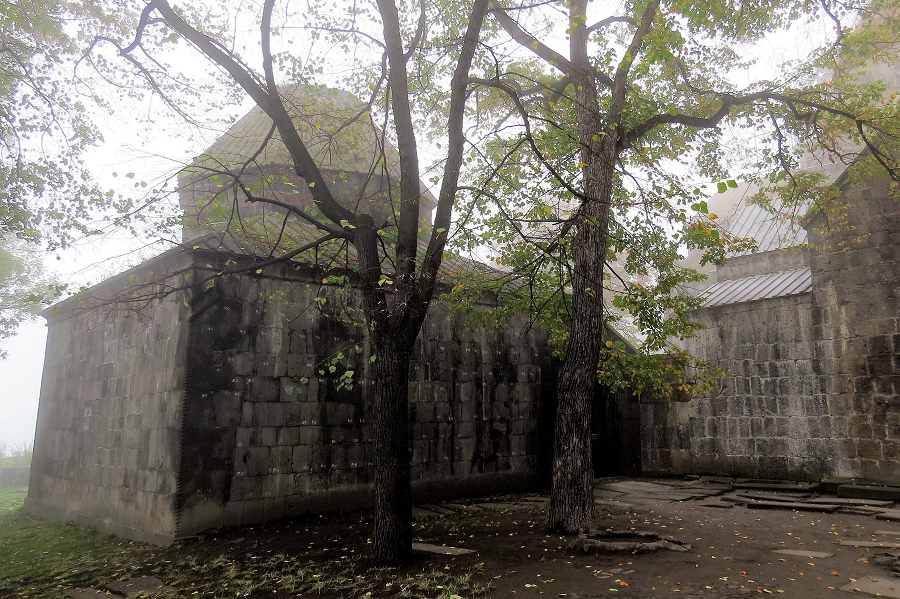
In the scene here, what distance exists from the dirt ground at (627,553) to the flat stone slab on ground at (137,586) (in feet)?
2.73

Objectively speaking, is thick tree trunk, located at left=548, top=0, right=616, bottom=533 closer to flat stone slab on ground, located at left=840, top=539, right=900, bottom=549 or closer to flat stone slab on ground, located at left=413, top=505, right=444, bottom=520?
flat stone slab on ground, located at left=413, top=505, right=444, bottom=520

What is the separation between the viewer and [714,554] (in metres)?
6.38

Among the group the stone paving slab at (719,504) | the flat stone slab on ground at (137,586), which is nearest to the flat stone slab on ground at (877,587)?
the stone paving slab at (719,504)

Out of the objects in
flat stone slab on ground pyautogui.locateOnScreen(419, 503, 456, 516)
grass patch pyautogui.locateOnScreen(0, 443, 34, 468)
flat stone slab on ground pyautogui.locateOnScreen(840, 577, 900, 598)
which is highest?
flat stone slab on ground pyautogui.locateOnScreen(840, 577, 900, 598)

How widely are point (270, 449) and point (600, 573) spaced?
5543 millimetres

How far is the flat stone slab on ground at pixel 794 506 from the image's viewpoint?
31.0ft

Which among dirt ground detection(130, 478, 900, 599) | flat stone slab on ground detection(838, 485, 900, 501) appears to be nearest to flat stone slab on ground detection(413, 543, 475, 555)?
dirt ground detection(130, 478, 900, 599)

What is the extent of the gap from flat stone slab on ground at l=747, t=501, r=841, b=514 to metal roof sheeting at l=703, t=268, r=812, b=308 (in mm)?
4740

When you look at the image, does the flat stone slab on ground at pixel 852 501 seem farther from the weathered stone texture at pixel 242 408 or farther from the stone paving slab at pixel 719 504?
the weathered stone texture at pixel 242 408

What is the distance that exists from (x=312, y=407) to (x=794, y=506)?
8271 mm

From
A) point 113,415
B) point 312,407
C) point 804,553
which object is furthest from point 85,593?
point 804,553

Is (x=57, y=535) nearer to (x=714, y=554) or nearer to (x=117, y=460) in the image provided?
(x=117, y=460)

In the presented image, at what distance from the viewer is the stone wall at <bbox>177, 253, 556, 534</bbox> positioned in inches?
338

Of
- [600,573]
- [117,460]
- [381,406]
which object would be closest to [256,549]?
[381,406]
